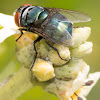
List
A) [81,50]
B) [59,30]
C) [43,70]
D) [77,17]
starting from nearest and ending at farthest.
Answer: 1. [43,70]
2. [81,50]
3. [59,30]
4. [77,17]

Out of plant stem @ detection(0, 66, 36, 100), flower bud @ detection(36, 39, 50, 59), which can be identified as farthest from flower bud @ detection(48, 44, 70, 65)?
plant stem @ detection(0, 66, 36, 100)

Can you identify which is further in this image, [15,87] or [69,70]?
[15,87]

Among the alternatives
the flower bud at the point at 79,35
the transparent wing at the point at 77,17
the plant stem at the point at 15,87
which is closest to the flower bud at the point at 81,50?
the flower bud at the point at 79,35

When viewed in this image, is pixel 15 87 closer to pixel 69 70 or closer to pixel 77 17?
pixel 69 70

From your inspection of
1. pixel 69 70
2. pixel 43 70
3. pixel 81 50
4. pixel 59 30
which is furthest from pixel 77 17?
pixel 43 70

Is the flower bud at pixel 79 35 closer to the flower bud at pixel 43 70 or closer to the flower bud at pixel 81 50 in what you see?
the flower bud at pixel 81 50

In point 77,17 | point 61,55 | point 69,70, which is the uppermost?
point 77,17

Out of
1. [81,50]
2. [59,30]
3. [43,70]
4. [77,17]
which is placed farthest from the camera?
[77,17]

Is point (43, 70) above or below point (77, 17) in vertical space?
below

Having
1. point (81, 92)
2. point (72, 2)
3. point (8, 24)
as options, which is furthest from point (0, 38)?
point (72, 2)
